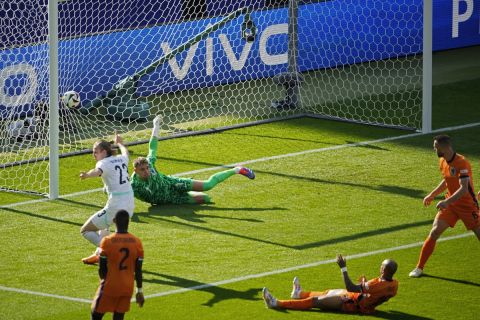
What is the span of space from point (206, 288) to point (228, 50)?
9.18 meters

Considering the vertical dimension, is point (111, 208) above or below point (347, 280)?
above

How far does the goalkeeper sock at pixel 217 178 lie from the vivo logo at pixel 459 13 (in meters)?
9.47

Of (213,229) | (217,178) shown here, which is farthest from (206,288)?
(217,178)

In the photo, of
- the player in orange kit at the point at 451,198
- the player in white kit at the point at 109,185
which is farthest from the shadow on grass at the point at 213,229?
the player in white kit at the point at 109,185

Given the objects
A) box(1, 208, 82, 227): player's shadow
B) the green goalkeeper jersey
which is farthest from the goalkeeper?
box(1, 208, 82, 227): player's shadow

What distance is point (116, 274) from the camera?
1216 centimetres

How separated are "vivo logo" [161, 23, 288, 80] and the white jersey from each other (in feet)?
25.8

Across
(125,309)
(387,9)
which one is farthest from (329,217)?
(387,9)

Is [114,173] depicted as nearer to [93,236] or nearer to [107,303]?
[93,236]

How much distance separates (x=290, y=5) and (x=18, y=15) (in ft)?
15.4

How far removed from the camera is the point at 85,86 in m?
21.5

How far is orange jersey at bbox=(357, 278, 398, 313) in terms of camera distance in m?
13.2

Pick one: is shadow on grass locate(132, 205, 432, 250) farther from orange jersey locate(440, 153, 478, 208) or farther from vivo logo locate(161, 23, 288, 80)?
vivo logo locate(161, 23, 288, 80)

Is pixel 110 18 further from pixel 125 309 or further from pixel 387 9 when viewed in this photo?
pixel 125 309
